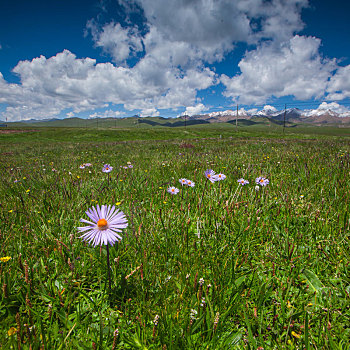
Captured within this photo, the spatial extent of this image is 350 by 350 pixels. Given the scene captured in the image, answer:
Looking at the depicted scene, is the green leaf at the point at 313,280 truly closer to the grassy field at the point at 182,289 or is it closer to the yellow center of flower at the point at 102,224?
the grassy field at the point at 182,289

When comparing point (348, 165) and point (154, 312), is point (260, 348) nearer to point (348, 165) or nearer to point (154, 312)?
point (154, 312)

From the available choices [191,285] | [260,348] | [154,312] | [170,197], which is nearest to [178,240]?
[191,285]

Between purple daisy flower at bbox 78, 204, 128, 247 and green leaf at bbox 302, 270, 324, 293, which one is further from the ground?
purple daisy flower at bbox 78, 204, 128, 247

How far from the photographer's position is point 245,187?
369 cm

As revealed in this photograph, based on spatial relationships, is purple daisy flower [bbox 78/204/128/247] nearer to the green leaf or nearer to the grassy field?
the grassy field

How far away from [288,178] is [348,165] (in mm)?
1405

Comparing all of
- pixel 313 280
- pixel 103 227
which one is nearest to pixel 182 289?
pixel 103 227

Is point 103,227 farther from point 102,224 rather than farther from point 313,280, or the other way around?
point 313,280

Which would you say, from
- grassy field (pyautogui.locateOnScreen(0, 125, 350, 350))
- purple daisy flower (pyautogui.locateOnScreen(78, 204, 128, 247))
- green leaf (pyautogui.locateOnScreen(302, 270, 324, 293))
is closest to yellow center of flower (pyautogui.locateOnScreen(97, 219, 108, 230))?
purple daisy flower (pyautogui.locateOnScreen(78, 204, 128, 247))

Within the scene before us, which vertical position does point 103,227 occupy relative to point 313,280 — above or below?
above

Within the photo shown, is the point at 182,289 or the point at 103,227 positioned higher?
the point at 103,227

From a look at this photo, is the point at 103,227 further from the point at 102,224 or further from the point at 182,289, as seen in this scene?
the point at 182,289

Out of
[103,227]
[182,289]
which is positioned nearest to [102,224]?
[103,227]

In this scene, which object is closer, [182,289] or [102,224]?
[102,224]
